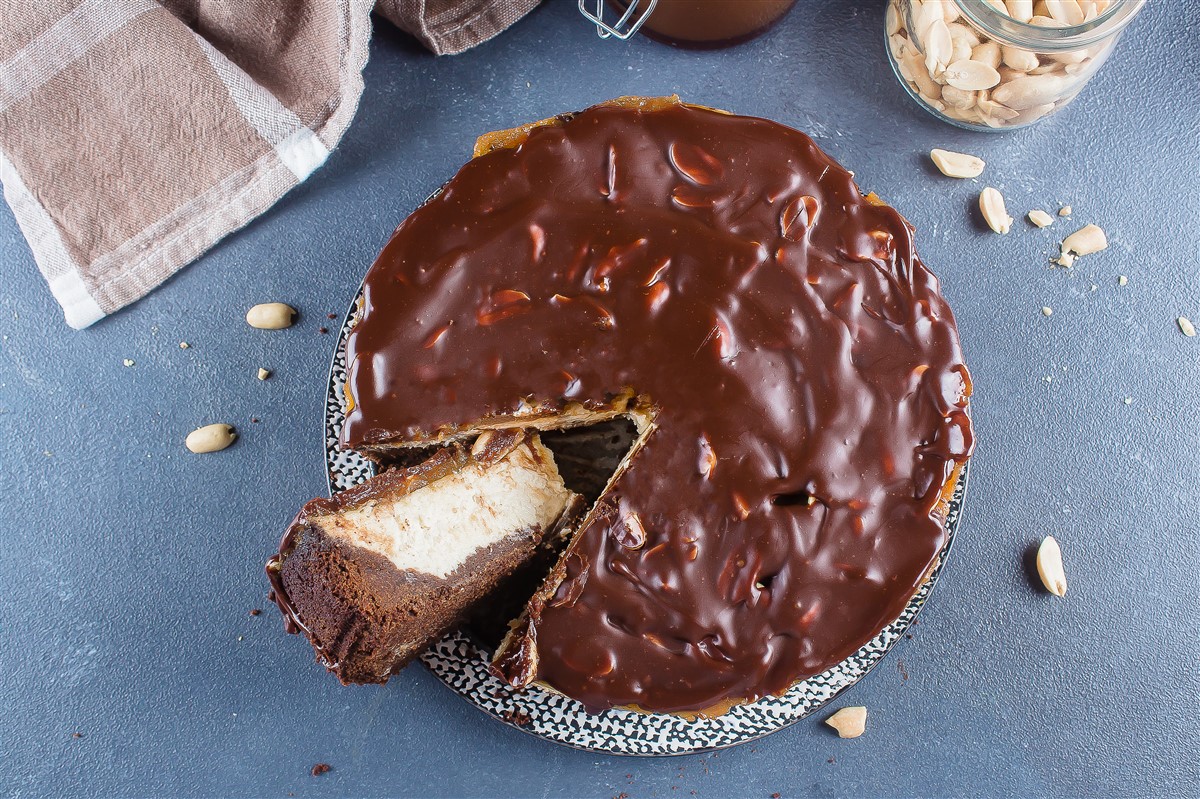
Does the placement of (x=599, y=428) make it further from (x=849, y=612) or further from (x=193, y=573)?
(x=193, y=573)

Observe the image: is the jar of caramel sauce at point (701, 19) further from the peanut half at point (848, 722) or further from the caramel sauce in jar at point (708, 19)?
the peanut half at point (848, 722)

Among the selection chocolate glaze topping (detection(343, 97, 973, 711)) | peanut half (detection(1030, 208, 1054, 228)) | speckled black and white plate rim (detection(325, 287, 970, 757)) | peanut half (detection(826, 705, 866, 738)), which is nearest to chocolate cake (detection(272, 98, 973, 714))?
chocolate glaze topping (detection(343, 97, 973, 711))

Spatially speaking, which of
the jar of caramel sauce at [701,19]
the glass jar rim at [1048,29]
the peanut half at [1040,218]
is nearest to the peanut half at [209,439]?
the jar of caramel sauce at [701,19]

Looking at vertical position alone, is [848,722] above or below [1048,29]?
below

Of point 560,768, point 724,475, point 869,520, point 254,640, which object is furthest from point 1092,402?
point 254,640

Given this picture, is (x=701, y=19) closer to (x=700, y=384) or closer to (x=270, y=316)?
(x=700, y=384)

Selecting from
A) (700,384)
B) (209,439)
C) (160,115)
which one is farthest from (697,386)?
(160,115)
